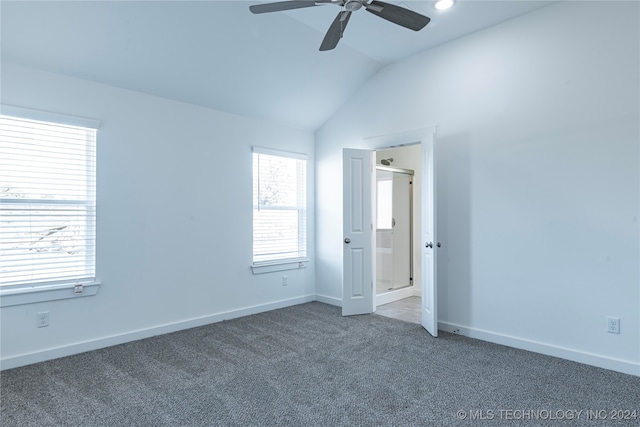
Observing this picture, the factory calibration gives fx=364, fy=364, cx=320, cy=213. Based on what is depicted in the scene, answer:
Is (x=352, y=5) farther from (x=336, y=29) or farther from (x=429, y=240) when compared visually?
(x=429, y=240)

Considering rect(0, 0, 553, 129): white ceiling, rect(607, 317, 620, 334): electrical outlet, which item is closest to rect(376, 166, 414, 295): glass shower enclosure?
rect(0, 0, 553, 129): white ceiling

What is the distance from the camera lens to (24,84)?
301cm

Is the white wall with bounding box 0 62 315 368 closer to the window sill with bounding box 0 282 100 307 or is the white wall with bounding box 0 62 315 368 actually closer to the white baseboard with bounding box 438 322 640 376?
the window sill with bounding box 0 282 100 307

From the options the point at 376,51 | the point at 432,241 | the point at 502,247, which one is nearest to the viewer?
the point at 502,247

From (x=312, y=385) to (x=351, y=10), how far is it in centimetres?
255

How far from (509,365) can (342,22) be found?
9.61 ft

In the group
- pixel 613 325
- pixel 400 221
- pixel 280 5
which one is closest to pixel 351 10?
pixel 280 5

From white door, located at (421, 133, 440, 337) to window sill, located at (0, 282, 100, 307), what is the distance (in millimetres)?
3229

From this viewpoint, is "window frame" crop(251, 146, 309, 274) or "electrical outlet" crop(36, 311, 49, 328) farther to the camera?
"window frame" crop(251, 146, 309, 274)

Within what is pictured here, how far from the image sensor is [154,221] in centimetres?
375

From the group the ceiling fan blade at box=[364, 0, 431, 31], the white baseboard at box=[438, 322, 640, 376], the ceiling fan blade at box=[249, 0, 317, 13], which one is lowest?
the white baseboard at box=[438, 322, 640, 376]

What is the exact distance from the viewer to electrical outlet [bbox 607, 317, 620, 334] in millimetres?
2875

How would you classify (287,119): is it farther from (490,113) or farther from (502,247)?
(502,247)

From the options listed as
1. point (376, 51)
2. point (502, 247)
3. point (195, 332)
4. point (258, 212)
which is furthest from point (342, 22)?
point (195, 332)
